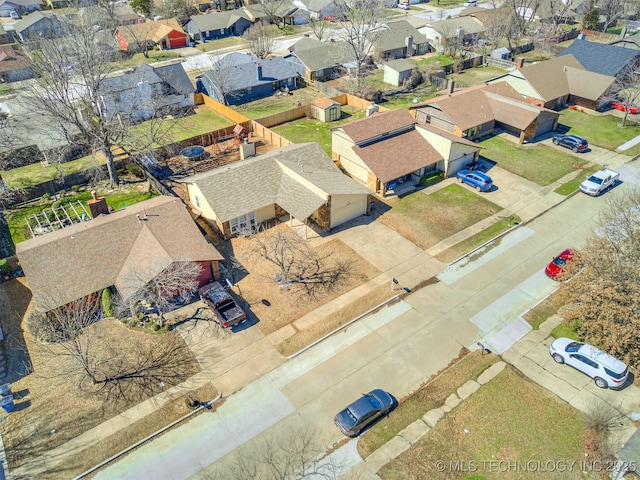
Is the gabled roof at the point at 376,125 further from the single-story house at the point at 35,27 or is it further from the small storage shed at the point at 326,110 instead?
the single-story house at the point at 35,27

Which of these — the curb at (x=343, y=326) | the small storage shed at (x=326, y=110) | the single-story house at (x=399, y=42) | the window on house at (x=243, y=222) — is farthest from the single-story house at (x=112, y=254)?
the single-story house at (x=399, y=42)

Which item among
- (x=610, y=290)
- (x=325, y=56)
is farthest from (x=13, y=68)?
(x=610, y=290)

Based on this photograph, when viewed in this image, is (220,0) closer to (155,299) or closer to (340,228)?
(340,228)

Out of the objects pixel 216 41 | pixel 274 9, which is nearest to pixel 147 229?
pixel 216 41

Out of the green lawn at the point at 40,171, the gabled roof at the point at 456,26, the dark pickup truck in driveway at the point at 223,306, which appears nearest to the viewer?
the dark pickup truck in driveway at the point at 223,306

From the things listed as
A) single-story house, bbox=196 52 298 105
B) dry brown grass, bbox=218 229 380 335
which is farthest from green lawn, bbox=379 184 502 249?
single-story house, bbox=196 52 298 105

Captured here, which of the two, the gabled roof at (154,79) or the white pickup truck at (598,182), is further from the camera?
the gabled roof at (154,79)

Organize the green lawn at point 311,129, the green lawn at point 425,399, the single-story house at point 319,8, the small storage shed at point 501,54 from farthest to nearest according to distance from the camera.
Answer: the single-story house at point 319,8, the small storage shed at point 501,54, the green lawn at point 311,129, the green lawn at point 425,399
